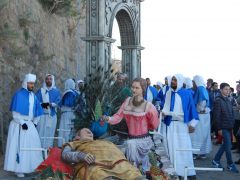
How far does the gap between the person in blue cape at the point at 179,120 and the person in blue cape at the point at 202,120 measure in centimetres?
262

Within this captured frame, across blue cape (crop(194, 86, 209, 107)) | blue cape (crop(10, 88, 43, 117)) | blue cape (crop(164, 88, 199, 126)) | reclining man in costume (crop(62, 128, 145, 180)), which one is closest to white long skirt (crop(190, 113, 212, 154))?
blue cape (crop(194, 86, 209, 107))

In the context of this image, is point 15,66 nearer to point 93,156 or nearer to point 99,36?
point 99,36

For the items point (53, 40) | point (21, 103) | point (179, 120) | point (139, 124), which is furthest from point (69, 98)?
point (139, 124)

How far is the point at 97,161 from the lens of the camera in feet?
16.6

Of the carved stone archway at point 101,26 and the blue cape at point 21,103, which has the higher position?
the carved stone archway at point 101,26

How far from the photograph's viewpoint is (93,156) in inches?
198

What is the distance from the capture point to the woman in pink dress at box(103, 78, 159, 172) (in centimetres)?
636

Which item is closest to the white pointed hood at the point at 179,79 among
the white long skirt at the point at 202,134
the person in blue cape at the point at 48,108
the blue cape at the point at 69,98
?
the white long skirt at the point at 202,134

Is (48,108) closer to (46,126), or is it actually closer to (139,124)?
(46,126)

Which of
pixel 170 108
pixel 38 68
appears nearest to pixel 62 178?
pixel 170 108

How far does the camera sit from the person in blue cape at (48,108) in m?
11.3

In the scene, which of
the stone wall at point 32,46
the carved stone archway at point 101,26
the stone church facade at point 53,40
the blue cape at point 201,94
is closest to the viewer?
the blue cape at point 201,94

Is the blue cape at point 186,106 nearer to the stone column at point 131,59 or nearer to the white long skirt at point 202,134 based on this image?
the white long skirt at point 202,134

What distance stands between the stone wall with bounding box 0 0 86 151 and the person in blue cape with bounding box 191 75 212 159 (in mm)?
4624
